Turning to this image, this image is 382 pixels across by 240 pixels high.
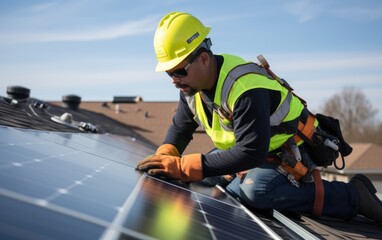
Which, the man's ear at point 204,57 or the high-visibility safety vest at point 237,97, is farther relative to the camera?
the man's ear at point 204,57

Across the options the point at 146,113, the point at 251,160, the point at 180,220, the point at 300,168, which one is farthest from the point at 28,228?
the point at 146,113

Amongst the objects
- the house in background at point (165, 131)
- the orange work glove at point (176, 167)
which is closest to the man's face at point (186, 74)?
the orange work glove at point (176, 167)

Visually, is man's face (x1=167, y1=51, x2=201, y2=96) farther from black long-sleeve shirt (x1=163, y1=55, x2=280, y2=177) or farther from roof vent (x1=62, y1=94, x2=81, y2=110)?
roof vent (x1=62, y1=94, x2=81, y2=110)

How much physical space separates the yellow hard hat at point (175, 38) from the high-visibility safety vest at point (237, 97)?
35cm

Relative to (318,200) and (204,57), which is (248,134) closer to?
(204,57)

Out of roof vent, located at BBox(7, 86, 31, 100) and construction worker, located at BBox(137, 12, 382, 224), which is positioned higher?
roof vent, located at BBox(7, 86, 31, 100)

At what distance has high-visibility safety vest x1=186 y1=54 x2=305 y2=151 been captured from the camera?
Answer: 3510mm

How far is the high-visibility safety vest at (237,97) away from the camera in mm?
3510

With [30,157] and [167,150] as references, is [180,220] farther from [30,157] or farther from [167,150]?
[167,150]

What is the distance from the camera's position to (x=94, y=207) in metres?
1.93

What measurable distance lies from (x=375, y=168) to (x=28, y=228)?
25276 millimetres

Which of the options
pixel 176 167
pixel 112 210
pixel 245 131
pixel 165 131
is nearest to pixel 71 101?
pixel 165 131

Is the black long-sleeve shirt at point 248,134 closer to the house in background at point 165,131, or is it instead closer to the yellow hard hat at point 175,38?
the yellow hard hat at point 175,38

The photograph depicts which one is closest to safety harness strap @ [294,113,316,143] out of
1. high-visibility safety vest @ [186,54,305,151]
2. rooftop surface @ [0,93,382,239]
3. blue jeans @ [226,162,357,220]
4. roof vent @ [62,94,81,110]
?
high-visibility safety vest @ [186,54,305,151]
